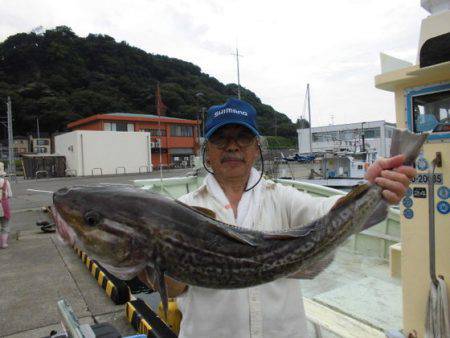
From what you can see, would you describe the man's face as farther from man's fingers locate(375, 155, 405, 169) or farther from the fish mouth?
the fish mouth

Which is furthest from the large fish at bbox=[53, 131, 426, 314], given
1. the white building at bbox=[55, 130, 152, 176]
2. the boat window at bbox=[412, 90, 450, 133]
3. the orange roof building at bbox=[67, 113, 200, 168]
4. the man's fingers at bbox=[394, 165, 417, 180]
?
the orange roof building at bbox=[67, 113, 200, 168]

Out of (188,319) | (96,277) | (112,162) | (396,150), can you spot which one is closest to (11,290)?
(96,277)

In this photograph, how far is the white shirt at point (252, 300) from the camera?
A: 76.8 inches

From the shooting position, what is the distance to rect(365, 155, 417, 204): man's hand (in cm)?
183

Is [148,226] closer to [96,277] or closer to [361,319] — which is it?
[361,319]

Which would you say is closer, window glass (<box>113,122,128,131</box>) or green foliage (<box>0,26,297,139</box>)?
window glass (<box>113,122,128,131</box>)

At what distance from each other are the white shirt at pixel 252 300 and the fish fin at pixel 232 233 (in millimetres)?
511

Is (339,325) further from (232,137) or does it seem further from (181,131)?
(181,131)

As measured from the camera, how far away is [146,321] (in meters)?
4.31

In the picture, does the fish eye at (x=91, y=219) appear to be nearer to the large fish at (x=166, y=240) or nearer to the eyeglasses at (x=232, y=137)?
the large fish at (x=166, y=240)

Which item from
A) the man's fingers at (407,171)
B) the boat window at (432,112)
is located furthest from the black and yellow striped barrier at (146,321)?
the boat window at (432,112)

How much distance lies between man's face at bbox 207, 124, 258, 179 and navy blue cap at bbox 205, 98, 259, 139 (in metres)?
0.05

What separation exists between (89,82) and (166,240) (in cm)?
9500

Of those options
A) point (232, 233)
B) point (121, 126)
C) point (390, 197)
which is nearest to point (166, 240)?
point (232, 233)
